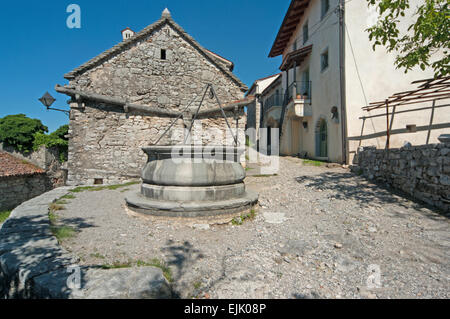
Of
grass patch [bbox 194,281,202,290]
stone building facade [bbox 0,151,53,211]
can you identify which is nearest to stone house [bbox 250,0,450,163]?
grass patch [bbox 194,281,202,290]

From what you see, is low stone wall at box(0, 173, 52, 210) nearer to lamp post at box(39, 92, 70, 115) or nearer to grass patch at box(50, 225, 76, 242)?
lamp post at box(39, 92, 70, 115)

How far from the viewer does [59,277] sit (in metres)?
1.85

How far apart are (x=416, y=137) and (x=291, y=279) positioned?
31.0 feet

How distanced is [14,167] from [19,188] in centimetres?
151

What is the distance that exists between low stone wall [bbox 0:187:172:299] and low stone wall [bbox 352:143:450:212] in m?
5.60

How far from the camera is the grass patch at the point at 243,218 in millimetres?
4074

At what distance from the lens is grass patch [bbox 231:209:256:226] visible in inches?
160

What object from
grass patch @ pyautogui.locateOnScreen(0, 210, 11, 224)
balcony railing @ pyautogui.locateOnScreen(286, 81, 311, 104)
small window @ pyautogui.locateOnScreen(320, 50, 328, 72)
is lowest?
grass patch @ pyautogui.locateOnScreen(0, 210, 11, 224)

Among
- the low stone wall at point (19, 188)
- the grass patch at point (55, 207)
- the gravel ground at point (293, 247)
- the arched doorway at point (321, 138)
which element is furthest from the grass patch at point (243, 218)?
the low stone wall at point (19, 188)

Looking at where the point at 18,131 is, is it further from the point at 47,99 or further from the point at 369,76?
the point at 369,76

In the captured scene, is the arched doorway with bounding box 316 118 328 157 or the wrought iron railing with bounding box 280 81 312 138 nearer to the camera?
the arched doorway with bounding box 316 118 328 157

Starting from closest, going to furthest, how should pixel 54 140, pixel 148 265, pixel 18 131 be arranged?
1. pixel 148 265
2. pixel 18 131
3. pixel 54 140

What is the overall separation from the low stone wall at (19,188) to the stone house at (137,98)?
32.8 feet

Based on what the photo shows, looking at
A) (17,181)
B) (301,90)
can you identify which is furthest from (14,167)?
(301,90)
